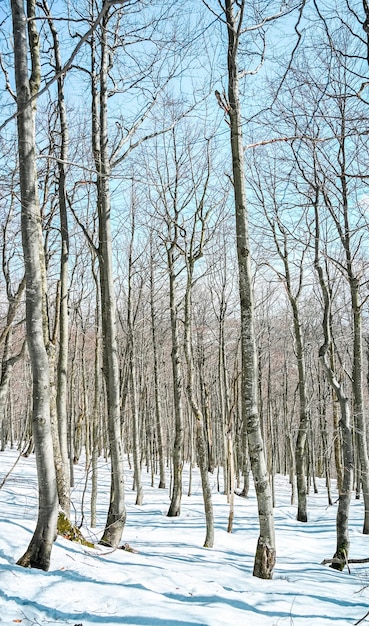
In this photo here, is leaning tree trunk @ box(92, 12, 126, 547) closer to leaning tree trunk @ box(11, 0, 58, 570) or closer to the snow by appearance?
the snow

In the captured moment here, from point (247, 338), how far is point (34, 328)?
2.68 m

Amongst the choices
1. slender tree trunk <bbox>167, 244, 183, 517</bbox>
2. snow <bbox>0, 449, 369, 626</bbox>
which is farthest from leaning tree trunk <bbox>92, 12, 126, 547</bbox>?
slender tree trunk <bbox>167, 244, 183, 517</bbox>

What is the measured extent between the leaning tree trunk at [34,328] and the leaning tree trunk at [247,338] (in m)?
2.40

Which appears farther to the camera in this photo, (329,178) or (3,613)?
(329,178)

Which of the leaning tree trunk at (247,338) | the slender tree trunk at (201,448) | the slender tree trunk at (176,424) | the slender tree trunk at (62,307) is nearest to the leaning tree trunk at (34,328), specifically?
the leaning tree trunk at (247,338)

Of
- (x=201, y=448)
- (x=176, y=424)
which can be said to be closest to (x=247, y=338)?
(x=201, y=448)

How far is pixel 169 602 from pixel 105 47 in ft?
22.9

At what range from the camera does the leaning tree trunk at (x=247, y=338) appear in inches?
219

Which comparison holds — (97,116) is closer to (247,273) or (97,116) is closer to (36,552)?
(247,273)

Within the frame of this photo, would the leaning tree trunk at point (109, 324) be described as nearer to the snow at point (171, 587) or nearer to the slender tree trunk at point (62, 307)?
the snow at point (171, 587)

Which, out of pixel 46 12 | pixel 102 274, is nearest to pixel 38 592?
pixel 102 274

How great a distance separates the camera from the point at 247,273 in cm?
600

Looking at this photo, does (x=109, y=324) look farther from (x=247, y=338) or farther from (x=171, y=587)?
(x=171, y=587)

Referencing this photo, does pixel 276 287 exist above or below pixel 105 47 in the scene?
below
